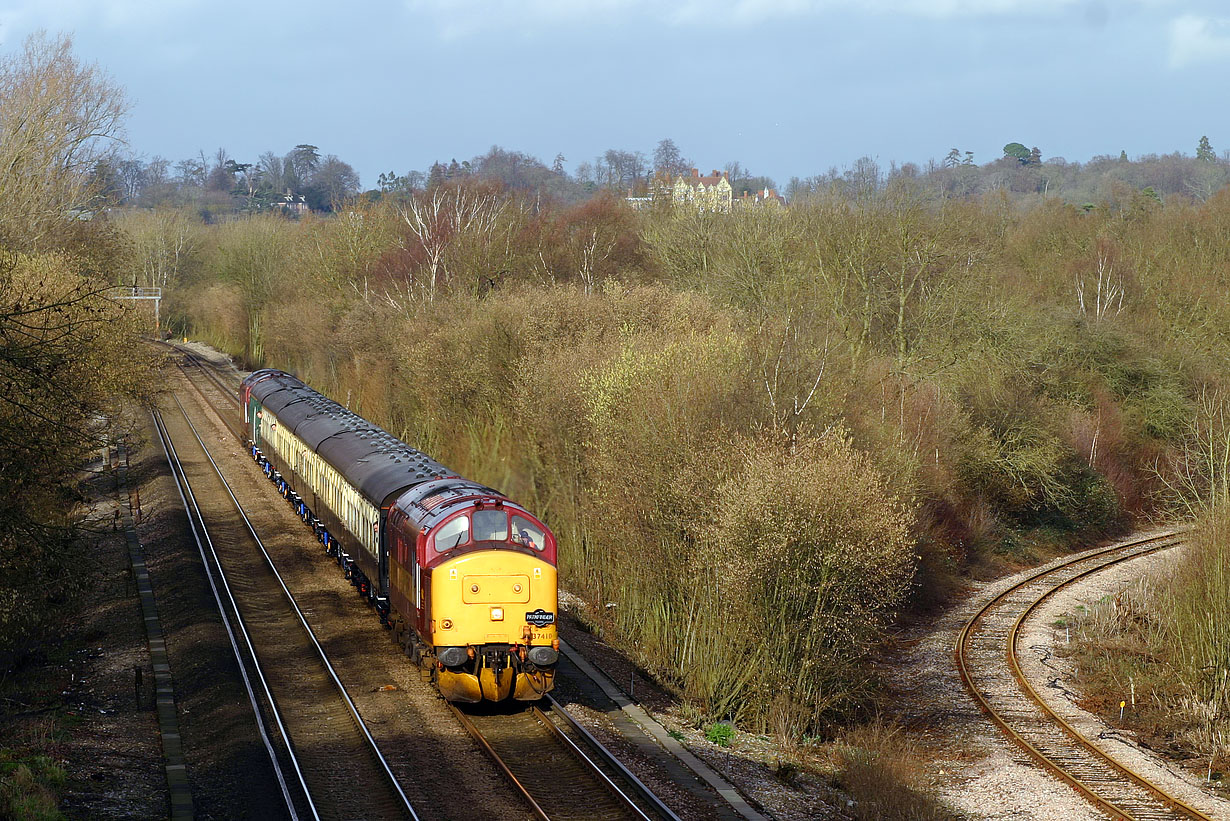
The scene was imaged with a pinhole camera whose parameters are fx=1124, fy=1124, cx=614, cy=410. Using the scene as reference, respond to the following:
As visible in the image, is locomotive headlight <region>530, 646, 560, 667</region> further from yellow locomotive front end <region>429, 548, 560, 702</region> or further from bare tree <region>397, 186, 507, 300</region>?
bare tree <region>397, 186, 507, 300</region>

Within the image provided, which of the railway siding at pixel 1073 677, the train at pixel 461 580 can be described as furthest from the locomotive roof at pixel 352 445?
the railway siding at pixel 1073 677

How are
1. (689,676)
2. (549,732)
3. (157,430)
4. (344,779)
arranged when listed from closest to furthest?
(344,779), (549,732), (689,676), (157,430)

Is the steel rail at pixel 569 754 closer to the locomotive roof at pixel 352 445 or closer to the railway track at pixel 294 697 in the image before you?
the railway track at pixel 294 697

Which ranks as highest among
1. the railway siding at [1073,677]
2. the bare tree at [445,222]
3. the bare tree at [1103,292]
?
the bare tree at [445,222]

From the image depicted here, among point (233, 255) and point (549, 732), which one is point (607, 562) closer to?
point (549, 732)

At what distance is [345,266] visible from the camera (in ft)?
176

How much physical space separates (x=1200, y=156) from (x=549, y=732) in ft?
493

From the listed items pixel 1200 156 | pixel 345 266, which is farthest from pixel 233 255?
pixel 1200 156

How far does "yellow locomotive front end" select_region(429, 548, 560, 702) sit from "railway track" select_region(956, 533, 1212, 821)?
8.38 metres

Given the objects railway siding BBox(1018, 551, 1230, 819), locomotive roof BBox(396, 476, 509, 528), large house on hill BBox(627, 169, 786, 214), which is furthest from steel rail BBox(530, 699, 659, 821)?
large house on hill BBox(627, 169, 786, 214)

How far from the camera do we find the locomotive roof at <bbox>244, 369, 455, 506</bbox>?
21.2 meters

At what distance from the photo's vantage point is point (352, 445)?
25.4 metres

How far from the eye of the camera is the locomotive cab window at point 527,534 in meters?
16.6

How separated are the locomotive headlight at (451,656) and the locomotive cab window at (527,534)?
1.79 meters
